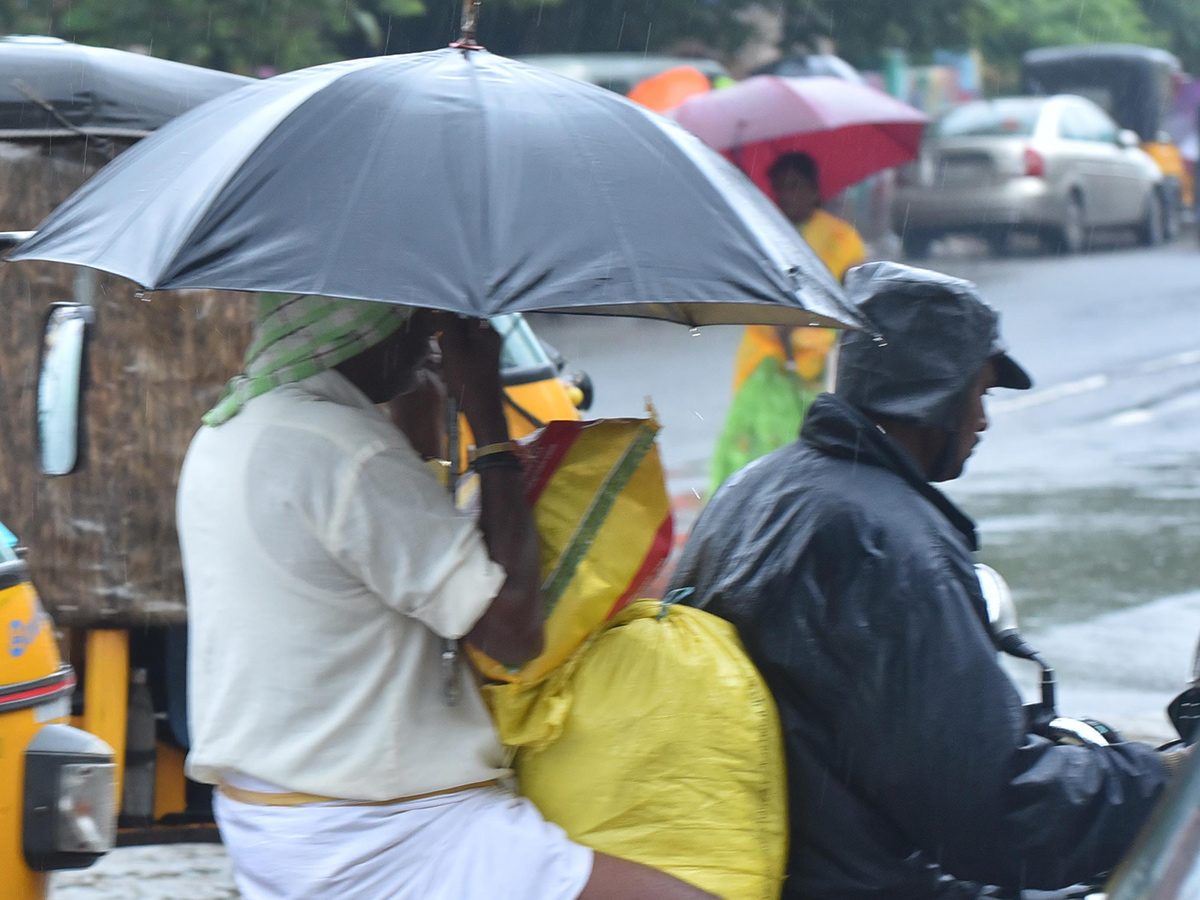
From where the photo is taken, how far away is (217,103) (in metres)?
2.69

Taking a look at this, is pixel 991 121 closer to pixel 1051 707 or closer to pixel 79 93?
pixel 79 93

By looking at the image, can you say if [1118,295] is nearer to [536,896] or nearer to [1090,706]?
[1090,706]

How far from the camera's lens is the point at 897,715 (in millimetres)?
2355

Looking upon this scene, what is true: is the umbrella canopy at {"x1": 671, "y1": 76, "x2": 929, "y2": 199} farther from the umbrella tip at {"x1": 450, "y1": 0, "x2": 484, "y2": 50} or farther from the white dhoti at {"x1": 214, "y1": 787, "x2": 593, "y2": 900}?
the white dhoti at {"x1": 214, "y1": 787, "x2": 593, "y2": 900}

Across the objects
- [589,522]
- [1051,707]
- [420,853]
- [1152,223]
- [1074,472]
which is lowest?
[1074,472]

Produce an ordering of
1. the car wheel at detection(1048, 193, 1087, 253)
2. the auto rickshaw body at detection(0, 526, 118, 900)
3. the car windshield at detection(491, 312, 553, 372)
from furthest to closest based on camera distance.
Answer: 1. the car wheel at detection(1048, 193, 1087, 253)
2. the car windshield at detection(491, 312, 553, 372)
3. the auto rickshaw body at detection(0, 526, 118, 900)

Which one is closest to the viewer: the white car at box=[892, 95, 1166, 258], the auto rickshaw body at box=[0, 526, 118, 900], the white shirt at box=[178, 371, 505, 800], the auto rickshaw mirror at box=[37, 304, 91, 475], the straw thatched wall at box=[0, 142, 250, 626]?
the white shirt at box=[178, 371, 505, 800]

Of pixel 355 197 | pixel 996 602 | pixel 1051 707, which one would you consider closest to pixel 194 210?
pixel 355 197

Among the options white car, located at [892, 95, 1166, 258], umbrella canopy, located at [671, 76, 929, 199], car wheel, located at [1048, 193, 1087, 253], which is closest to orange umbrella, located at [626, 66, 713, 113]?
umbrella canopy, located at [671, 76, 929, 199]

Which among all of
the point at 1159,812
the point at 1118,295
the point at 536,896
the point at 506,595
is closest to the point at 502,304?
the point at 506,595

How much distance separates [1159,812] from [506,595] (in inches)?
35.6

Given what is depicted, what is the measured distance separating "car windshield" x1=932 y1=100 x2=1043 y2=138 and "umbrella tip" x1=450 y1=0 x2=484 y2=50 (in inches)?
756

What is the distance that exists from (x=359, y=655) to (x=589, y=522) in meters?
0.38

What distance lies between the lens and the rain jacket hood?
8.33 feet
